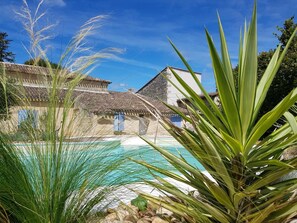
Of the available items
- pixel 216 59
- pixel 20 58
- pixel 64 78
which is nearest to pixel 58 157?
pixel 64 78

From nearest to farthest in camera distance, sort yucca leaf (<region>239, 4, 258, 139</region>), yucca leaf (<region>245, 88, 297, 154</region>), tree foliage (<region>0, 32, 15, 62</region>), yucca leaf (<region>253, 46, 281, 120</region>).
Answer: yucca leaf (<region>245, 88, 297, 154</region>) → yucca leaf (<region>239, 4, 258, 139</region>) → yucca leaf (<region>253, 46, 281, 120</region>) → tree foliage (<region>0, 32, 15, 62</region>)

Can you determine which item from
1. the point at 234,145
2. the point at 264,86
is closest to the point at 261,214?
the point at 234,145

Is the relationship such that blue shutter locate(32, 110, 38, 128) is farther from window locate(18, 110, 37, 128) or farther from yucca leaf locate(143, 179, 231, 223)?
yucca leaf locate(143, 179, 231, 223)

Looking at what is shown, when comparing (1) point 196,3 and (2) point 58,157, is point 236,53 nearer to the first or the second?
(2) point 58,157

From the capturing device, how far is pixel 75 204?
1939mm

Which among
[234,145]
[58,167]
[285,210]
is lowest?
[285,210]

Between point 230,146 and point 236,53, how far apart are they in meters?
0.98

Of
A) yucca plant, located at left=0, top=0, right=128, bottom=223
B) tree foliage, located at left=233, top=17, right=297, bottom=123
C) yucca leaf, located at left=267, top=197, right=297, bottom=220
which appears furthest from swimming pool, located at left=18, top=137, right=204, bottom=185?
tree foliage, located at left=233, top=17, right=297, bottom=123

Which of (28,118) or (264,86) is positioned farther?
(264,86)

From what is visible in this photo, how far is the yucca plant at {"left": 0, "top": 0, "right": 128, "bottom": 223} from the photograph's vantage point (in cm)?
185

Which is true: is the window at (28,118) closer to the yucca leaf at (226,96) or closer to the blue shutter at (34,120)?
the blue shutter at (34,120)

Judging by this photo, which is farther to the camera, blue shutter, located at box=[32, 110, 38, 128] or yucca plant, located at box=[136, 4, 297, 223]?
blue shutter, located at box=[32, 110, 38, 128]

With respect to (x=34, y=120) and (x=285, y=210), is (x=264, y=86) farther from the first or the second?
(x=34, y=120)

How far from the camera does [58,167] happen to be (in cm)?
186
